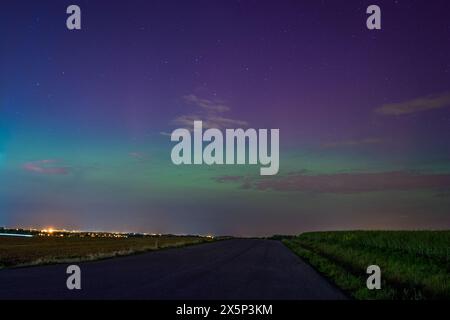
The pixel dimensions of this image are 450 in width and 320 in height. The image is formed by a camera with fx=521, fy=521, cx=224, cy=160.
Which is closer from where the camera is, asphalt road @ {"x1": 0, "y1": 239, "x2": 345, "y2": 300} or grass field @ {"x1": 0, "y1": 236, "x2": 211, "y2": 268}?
asphalt road @ {"x1": 0, "y1": 239, "x2": 345, "y2": 300}

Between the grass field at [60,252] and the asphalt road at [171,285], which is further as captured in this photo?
the grass field at [60,252]

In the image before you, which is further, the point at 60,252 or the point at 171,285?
the point at 60,252

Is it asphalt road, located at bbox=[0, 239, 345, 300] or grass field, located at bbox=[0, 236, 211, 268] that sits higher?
asphalt road, located at bbox=[0, 239, 345, 300]

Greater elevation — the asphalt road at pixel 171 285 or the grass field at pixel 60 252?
the asphalt road at pixel 171 285

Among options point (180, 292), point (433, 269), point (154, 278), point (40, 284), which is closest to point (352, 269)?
point (433, 269)

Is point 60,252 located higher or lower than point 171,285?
lower
